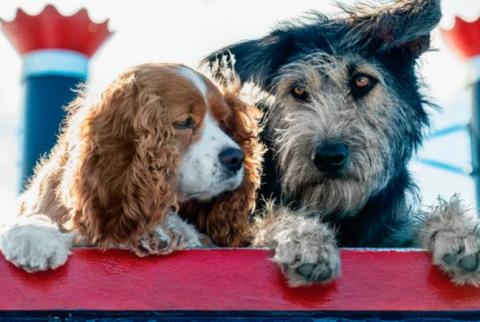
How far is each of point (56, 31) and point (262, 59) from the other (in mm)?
1551

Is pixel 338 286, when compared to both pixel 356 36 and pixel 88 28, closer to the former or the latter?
pixel 356 36

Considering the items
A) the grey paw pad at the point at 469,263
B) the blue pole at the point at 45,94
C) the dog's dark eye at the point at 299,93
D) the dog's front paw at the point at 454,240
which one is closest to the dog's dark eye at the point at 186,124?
the dog's dark eye at the point at 299,93

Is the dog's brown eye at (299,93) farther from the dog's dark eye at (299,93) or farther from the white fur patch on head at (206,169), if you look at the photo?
the white fur patch on head at (206,169)

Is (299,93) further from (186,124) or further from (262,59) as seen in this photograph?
(186,124)

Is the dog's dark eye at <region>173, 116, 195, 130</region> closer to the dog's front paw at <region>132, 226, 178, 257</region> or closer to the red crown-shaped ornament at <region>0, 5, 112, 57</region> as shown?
the dog's front paw at <region>132, 226, 178, 257</region>

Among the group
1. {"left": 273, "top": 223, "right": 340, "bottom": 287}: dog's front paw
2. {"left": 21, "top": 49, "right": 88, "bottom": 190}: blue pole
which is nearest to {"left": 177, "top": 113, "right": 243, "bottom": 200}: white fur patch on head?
{"left": 273, "top": 223, "right": 340, "bottom": 287}: dog's front paw

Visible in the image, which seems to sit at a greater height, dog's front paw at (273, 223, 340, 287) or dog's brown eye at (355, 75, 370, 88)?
dog's brown eye at (355, 75, 370, 88)

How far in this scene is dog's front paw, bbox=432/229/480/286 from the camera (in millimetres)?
2299

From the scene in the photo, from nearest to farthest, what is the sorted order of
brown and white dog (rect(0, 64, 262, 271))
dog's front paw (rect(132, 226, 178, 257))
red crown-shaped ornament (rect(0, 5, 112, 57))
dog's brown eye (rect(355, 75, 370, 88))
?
dog's front paw (rect(132, 226, 178, 257)) < brown and white dog (rect(0, 64, 262, 271)) < dog's brown eye (rect(355, 75, 370, 88)) < red crown-shaped ornament (rect(0, 5, 112, 57))

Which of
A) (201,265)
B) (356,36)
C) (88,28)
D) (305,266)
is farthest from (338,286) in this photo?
(88,28)

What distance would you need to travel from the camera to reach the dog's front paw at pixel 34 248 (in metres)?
2.18

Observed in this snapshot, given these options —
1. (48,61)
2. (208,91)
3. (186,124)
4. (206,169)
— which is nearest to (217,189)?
(206,169)

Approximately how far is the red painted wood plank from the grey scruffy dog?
0.43m

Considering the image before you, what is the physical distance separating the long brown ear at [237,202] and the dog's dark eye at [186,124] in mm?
218
